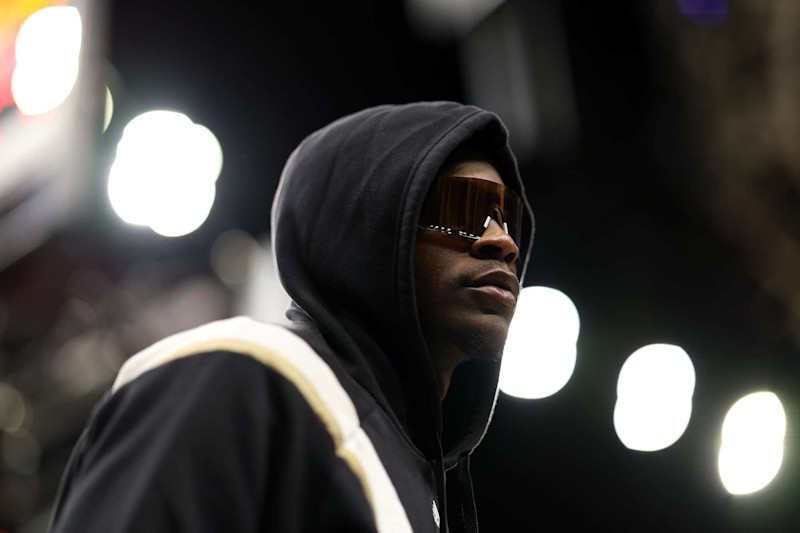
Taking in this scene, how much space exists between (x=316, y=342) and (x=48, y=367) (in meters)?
2.89

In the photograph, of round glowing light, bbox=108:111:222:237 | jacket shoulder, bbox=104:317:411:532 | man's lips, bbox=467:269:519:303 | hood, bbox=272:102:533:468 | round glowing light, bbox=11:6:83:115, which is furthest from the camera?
round glowing light, bbox=108:111:222:237

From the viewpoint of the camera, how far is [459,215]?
1.64m

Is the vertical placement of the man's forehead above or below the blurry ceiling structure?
above

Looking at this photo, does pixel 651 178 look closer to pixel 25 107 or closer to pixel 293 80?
pixel 293 80

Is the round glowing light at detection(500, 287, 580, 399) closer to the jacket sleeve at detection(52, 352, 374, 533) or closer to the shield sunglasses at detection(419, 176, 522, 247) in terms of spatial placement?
the shield sunglasses at detection(419, 176, 522, 247)

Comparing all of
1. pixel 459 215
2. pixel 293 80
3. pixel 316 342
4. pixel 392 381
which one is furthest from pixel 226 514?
pixel 293 80

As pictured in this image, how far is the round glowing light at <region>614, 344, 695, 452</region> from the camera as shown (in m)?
3.74

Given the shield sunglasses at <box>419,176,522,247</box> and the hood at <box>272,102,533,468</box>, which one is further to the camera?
the shield sunglasses at <box>419,176,522,247</box>

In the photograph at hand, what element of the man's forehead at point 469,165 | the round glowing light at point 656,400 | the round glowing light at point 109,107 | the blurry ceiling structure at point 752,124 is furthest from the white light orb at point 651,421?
the round glowing light at point 109,107

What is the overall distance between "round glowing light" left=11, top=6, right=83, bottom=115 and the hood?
740mm

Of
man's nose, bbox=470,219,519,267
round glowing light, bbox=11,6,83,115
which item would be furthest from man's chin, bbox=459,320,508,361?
round glowing light, bbox=11,6,83,115

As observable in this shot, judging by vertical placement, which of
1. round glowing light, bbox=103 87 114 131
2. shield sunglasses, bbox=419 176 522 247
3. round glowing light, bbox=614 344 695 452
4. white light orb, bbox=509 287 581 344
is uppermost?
round glowing light, bbox=103 87 114 131

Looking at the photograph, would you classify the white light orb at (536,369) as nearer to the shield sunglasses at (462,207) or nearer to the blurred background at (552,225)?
the blurred background at (552,225)

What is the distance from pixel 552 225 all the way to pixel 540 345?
56cm
